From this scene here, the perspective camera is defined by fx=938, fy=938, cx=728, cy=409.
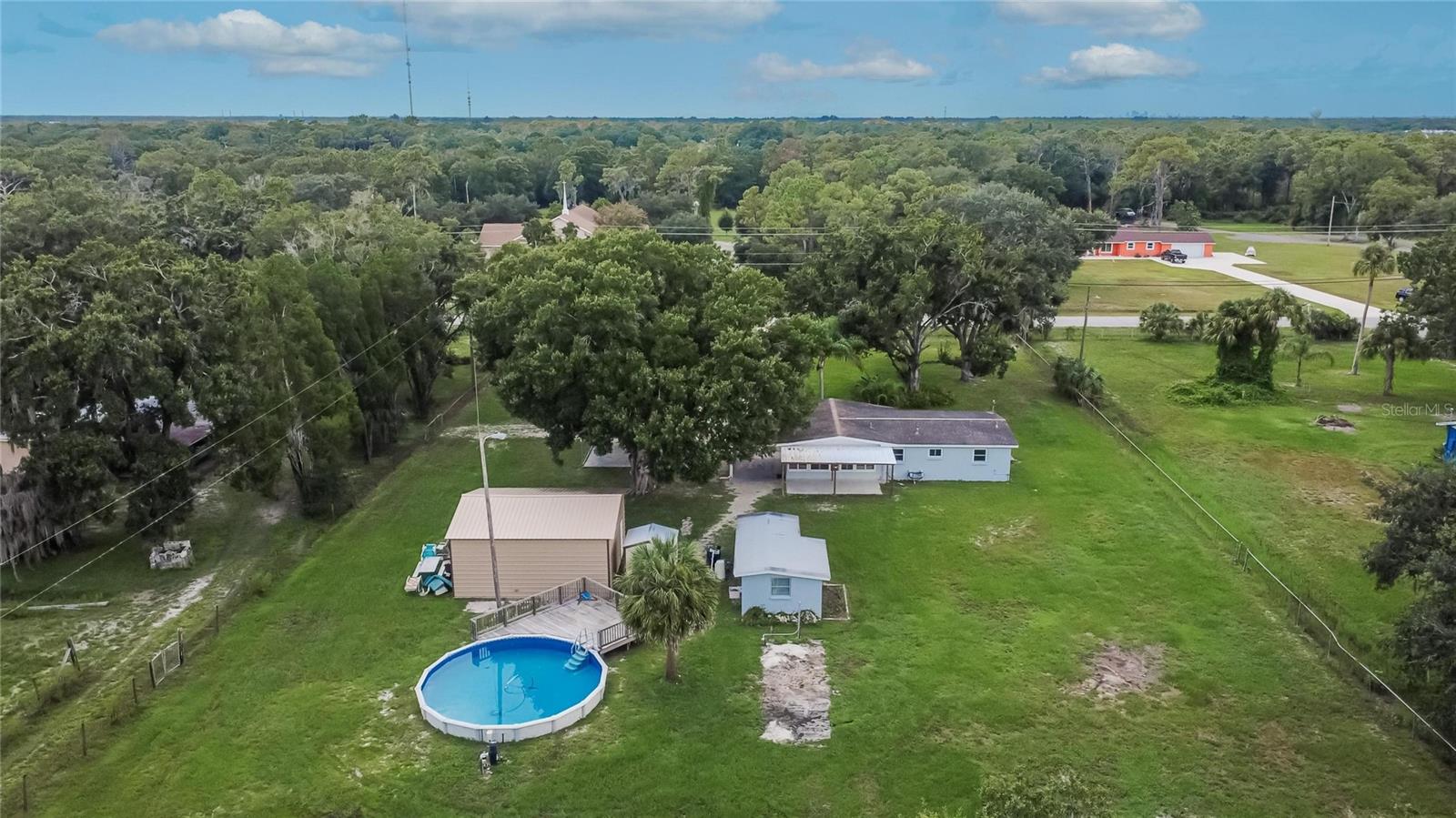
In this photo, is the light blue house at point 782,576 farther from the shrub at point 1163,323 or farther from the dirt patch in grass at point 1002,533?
the shrub at point 1163,323

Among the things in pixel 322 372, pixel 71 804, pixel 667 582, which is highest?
pixel 322 372

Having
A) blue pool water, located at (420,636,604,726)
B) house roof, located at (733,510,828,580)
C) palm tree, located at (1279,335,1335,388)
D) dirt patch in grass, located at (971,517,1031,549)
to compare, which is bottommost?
blue pool water, located at (420,636,604,726)

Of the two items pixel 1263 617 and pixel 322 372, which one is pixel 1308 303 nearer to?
pixel 1263 617

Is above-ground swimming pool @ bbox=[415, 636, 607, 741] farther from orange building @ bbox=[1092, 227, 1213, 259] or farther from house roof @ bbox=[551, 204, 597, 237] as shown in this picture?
orange building @ bbox=[1092, 227, 1213, 259]

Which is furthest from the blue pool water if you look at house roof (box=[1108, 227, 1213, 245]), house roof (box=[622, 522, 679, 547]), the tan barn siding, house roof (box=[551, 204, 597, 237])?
house roof (box=[1108, 227, 1213, 245])

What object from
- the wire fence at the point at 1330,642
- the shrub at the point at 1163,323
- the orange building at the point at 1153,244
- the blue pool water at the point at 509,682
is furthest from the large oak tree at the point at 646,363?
the orange building at the point at 1153,244

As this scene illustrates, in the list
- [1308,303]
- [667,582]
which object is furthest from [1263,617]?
[1308,303]

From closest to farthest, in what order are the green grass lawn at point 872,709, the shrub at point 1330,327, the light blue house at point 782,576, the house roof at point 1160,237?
the green grass lawn at point 872,709 → the light blue house at point 782,576 → the shrub at point 1330,327 → the house roof at point 1160,237
